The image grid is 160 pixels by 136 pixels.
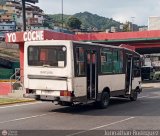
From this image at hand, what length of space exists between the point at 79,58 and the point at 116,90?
4.41m

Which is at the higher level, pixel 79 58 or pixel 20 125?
pixel 79 58

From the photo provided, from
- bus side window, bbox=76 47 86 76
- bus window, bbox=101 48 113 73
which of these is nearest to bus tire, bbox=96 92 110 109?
bus window, bbox=101 48 113 73

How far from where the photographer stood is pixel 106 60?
19703mm

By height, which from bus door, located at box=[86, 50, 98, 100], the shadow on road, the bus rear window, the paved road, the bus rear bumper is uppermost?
the bus rear window

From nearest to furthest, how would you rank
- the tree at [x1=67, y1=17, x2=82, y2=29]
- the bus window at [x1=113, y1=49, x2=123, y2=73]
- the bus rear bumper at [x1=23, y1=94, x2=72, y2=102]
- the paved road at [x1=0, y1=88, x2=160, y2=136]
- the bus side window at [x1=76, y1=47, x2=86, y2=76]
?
1. the paved road at [x1=0, y1=88, x2=160, y2=136]
2. the bus rear bumper at [x1=23, y1=94, x2=72, y2=102]
3. the bus side window at [x1=76, y1=47, x2=86, y2=76]
4. the bus window at [x1=113, y1=49, x2=123, y2=73]
5. the tree at [x1=67, y1=17, x2=82, y2=29]

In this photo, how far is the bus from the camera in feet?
54.9

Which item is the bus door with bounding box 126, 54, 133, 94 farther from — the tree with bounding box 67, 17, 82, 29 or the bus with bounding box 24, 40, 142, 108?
the tree with bounding box 67, 17, 82, 29

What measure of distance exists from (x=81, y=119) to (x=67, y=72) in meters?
2.24

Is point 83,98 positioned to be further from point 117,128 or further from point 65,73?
point 117,128

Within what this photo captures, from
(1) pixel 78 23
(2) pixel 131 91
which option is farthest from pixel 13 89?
(1) pixel 78 23

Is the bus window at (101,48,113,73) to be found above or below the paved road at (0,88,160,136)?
above

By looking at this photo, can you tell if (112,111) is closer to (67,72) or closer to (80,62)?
(80,62)

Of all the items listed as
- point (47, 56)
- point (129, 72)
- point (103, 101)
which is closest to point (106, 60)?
point (103, 101)

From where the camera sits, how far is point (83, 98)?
1742cm
